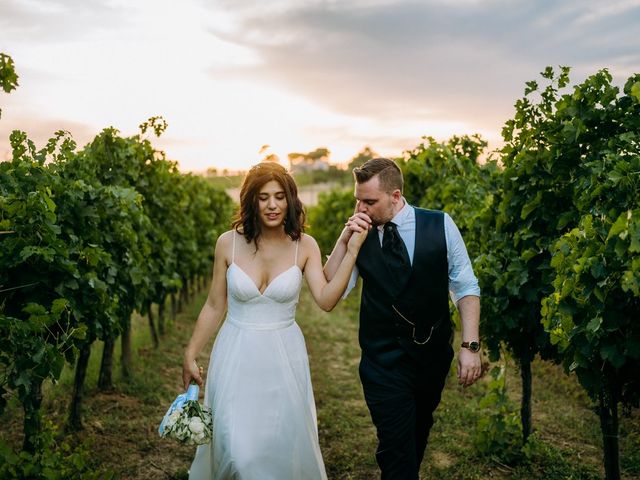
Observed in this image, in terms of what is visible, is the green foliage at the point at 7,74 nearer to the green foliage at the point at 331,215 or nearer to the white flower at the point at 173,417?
the white flower at the point at 173,417

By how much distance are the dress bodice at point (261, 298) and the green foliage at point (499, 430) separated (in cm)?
250

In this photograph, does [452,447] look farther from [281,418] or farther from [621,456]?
[281,418]

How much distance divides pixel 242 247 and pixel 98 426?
332cm

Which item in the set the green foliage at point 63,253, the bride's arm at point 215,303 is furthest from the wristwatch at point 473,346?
the green foliage at point 63,253

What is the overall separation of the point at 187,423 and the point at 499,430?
3.18 m

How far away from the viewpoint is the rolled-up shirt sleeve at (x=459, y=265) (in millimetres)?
3934

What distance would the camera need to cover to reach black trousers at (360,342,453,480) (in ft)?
12.4

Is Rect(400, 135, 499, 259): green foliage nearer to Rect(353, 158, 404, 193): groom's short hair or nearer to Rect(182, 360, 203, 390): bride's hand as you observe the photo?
Rect(353, 158, 404, 193): groom's short hair

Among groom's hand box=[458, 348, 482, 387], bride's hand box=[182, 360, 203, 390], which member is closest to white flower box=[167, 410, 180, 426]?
bride's hand box=[182, 360, 203, 390]

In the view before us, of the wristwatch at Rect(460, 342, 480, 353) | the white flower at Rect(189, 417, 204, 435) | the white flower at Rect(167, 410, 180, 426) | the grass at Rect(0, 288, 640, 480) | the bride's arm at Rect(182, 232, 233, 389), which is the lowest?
the grass at Rect(0, 288, 640, 480)

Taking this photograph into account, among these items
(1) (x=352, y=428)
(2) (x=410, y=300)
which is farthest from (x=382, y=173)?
(1) (x=352, y=428)

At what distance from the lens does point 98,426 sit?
641 centimetres

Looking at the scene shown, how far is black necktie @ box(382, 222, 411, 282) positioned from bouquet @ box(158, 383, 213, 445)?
4.48ft

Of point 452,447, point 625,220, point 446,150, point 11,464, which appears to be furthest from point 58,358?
point 446,150
